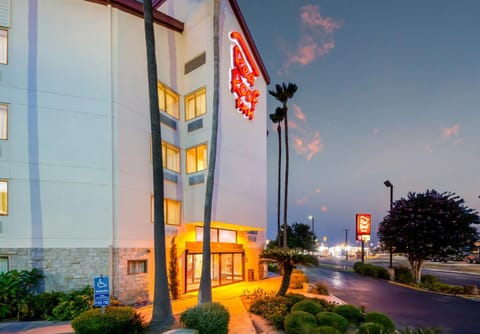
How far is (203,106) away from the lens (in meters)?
18.2

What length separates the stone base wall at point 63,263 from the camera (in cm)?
1234

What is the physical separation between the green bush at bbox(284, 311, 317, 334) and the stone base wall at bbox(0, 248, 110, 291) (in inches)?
289

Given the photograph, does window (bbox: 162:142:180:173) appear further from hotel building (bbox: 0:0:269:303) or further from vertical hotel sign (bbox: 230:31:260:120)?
vertical hotel sign (bbox: 230:31:260:120)

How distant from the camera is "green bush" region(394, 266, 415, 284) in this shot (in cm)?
2541

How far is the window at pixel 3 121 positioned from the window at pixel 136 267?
268 inches

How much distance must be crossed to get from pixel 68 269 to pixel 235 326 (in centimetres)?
681

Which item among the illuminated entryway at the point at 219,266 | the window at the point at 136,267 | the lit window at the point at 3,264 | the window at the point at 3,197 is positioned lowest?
the illuminated entryway at the point at 219,266

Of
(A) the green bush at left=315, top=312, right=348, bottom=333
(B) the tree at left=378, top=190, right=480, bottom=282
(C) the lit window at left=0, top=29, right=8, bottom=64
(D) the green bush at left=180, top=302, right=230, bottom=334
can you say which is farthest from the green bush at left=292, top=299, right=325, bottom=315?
(B) the tree at left=378, top=190, right=480, bottom=282

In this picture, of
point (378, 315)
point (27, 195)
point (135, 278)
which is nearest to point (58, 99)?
point (27, 195)

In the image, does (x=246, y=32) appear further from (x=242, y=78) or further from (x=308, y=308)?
(x=308, y=308)

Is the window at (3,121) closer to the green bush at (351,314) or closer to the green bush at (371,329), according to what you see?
the green bush at (351,314)

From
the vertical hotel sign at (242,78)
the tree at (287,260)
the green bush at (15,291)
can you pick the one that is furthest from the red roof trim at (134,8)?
the tree at (287,260)

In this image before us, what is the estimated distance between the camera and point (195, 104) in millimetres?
18656

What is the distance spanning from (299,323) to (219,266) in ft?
36.6
